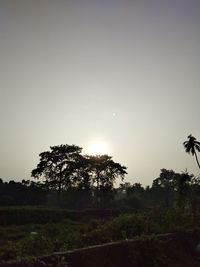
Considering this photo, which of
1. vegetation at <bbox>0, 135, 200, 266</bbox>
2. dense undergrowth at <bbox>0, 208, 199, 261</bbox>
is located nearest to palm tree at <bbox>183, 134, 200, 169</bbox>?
vegetation at <bbox>0, 135, 200, 266</bbox>

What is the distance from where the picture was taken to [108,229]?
341 inches

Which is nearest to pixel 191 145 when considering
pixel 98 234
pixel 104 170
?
pixel 104 170

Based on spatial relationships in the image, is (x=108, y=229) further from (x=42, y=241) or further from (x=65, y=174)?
(x=65, y=174)

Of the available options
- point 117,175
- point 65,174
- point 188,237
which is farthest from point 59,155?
point 188,237

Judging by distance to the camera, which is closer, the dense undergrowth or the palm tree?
the dense undergrowth

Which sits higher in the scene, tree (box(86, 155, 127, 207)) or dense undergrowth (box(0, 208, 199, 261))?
tree (box(86, 155, 127, 207))

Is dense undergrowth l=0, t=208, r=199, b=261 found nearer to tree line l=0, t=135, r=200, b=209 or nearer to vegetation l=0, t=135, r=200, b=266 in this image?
vegetation l=0, t=135, r=200, b=266

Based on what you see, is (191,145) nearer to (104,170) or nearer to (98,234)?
(104,170)

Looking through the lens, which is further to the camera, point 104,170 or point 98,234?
point 104,170

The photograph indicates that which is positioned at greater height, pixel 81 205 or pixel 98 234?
pixel 81 205

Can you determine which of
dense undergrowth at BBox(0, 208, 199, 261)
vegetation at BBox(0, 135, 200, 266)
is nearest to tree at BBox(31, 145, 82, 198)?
vegetation at BBox(0, 135, 200, 266)

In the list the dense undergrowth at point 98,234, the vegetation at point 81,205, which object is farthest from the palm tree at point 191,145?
the dense undergrowth at point 98,234

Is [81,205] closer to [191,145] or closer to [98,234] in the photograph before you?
[191,145]

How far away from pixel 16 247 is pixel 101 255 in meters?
1.64
